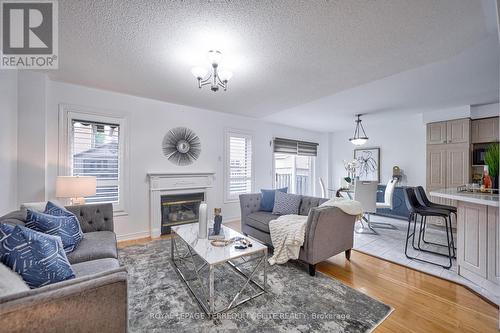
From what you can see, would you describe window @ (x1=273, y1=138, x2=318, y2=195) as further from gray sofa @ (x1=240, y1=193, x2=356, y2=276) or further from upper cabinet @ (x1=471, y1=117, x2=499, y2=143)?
upper cabinet @ (x1=471, y1=117, x2=499, y2=143)

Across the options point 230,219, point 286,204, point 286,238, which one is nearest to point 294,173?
point 230,219

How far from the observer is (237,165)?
4.88 metres

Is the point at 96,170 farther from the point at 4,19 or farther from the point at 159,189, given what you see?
the point at 4,19

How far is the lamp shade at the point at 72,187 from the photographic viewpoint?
2605 mm

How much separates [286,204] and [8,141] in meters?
3.74

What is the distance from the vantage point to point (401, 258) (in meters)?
2.83

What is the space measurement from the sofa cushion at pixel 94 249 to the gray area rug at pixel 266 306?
Answer: 18.1 inches

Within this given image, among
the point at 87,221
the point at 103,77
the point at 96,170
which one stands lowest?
the point at 87,221

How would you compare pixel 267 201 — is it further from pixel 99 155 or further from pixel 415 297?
pixel 99 155

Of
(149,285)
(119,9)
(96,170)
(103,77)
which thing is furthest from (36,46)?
(149,285)

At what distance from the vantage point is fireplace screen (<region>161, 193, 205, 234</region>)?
12.6 ft

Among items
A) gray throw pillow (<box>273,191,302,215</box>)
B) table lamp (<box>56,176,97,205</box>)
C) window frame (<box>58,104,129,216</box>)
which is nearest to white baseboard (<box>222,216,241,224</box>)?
gray throw pillow (<box>273,191,302,215</box>)

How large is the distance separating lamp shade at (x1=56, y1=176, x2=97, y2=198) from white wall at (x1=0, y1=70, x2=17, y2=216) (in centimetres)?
50

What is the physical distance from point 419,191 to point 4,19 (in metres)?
5.18
